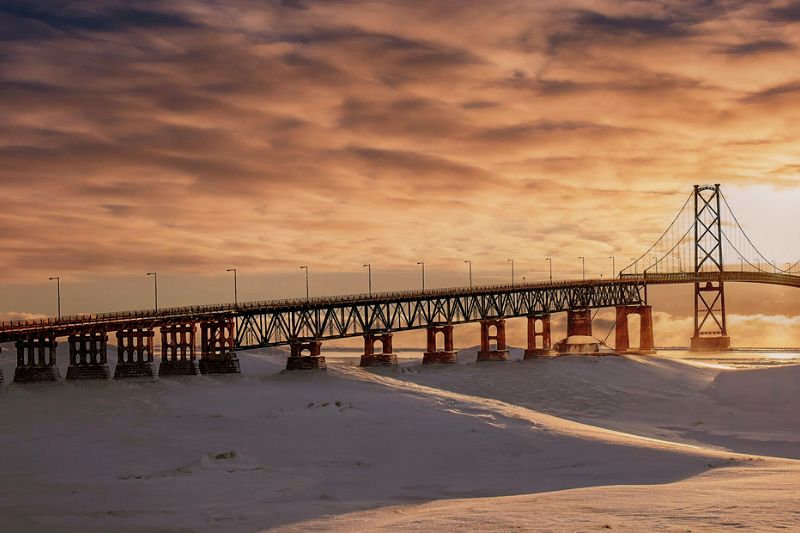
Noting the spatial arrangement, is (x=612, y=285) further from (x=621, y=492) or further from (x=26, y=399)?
(x=621, y=492)

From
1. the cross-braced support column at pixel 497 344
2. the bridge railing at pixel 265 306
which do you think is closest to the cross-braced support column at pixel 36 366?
the bridge railing at pixel 265 306

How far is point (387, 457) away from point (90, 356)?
53659mm

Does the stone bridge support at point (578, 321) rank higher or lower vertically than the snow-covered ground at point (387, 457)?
higher

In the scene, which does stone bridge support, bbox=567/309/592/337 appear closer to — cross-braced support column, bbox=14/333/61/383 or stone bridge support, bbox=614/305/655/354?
stone bridge support, bbox=614/305/655/354

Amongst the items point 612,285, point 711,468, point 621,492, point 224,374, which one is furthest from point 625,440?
point 612,285

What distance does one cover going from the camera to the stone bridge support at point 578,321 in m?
180

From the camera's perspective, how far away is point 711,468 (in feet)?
135

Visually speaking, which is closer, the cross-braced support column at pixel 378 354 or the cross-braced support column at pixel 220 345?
the cross-braced support column at pixel 220 345

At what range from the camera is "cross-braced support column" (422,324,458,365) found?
140m

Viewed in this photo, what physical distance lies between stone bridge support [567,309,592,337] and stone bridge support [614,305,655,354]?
748 centimetres

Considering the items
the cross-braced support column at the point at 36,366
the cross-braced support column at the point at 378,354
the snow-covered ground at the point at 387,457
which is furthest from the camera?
the cross-braced support column at the point at 378,354

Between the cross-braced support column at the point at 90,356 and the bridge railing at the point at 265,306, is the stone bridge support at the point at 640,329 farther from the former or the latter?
the cross-braced support column at the point at 90,356

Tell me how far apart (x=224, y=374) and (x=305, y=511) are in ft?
217

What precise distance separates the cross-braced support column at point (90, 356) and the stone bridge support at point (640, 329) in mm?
110348
